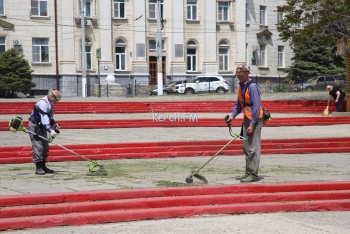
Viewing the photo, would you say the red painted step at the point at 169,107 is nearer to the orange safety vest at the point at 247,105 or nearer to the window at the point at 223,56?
the orange safety vest at the point at 247,105

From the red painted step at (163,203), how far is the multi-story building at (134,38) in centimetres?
4194

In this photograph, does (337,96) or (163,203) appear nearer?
(163,203)

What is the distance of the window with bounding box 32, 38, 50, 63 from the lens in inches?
2122

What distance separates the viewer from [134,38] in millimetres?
56656

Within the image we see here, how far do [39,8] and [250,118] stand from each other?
43879 millimetres

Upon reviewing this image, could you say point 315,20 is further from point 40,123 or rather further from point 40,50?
point 40,50

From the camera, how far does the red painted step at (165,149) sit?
56.5 ft

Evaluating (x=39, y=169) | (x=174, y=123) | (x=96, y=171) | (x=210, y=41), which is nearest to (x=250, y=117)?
(x=96, y=171)

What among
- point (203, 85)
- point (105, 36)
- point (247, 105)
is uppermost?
point (105, 36)

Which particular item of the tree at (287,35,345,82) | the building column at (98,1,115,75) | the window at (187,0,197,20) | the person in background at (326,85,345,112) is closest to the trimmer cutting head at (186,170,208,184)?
the person in background at (326,85,345,112)

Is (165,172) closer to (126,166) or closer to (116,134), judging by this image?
(126,166)

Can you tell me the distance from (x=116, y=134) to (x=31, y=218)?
13222 millimetres

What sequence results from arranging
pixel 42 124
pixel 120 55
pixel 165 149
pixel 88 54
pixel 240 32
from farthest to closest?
pixel 240 32
pixel 120 55
pixel 88 54
pixel 165 149
pixel 42 124

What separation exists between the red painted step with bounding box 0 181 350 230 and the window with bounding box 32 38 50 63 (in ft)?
145
